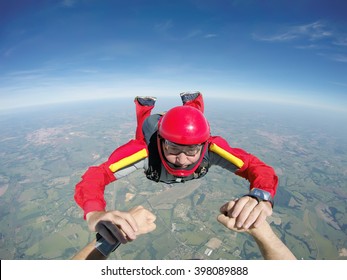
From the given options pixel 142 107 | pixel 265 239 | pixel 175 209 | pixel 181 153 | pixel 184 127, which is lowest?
pixel 175 209

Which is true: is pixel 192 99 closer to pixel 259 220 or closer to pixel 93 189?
pixel 93 189

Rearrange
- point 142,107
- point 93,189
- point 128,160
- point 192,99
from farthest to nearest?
point 192,99 → point 142,107 → point 128,160 → point 93,189

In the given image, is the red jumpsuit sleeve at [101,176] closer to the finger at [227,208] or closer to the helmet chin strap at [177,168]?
the helmet chin strap at [177,168]

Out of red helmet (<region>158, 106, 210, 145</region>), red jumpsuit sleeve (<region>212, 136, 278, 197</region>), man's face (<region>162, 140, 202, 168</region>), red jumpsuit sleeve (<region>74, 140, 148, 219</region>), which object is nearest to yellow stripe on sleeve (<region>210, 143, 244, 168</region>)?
red jumpsuit sleeve (<region>212, 136, 278, 197</region>)

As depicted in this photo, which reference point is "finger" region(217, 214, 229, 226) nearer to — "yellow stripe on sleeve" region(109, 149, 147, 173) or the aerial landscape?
"yellow stripe on sleeve" region(109, 149, 147, 173)

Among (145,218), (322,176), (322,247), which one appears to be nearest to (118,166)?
(145,218)

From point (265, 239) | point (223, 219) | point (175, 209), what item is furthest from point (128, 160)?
point (175, 209)
